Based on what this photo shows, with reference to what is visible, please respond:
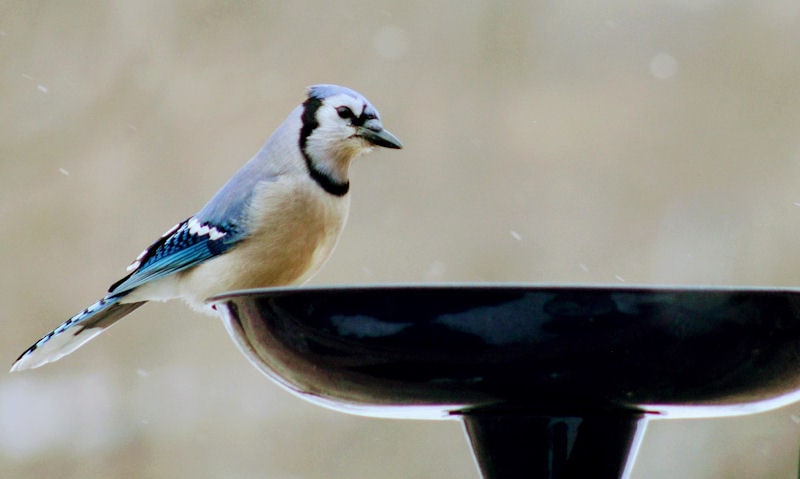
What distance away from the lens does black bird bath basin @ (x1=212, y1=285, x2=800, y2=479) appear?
2.02 feet

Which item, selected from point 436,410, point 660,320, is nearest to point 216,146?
Answer: point 436,410

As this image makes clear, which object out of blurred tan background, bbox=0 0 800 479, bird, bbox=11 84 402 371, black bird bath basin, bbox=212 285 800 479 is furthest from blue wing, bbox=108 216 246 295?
blurred tan background, bbox=0 0 800 479

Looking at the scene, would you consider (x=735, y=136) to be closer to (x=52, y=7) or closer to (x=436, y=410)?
(x=52, y=7)


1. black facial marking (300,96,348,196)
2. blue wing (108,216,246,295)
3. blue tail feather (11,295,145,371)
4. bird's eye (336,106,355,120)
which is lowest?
blue tail feather (11,295,145,371)

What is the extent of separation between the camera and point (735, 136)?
2.59m

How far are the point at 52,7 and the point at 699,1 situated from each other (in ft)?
5.11

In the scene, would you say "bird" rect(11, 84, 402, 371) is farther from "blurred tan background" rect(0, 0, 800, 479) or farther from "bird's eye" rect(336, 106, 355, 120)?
"blurred tan background" rect(0, 0, 800, 479)

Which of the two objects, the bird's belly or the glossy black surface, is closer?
the glossy black surface

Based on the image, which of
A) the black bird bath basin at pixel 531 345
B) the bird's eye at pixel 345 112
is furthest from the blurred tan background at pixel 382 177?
the black bird bath basin at pixel 531 345

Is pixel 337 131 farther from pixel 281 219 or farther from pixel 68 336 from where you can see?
pixel 68 336

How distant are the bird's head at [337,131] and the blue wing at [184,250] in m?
0.12

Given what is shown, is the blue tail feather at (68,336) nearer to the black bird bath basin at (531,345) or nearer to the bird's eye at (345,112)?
the bird's eye at (345,112)

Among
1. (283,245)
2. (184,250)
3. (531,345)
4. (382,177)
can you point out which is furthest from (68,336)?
(382,177)

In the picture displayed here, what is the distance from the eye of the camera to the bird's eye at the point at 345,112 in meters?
1.15
